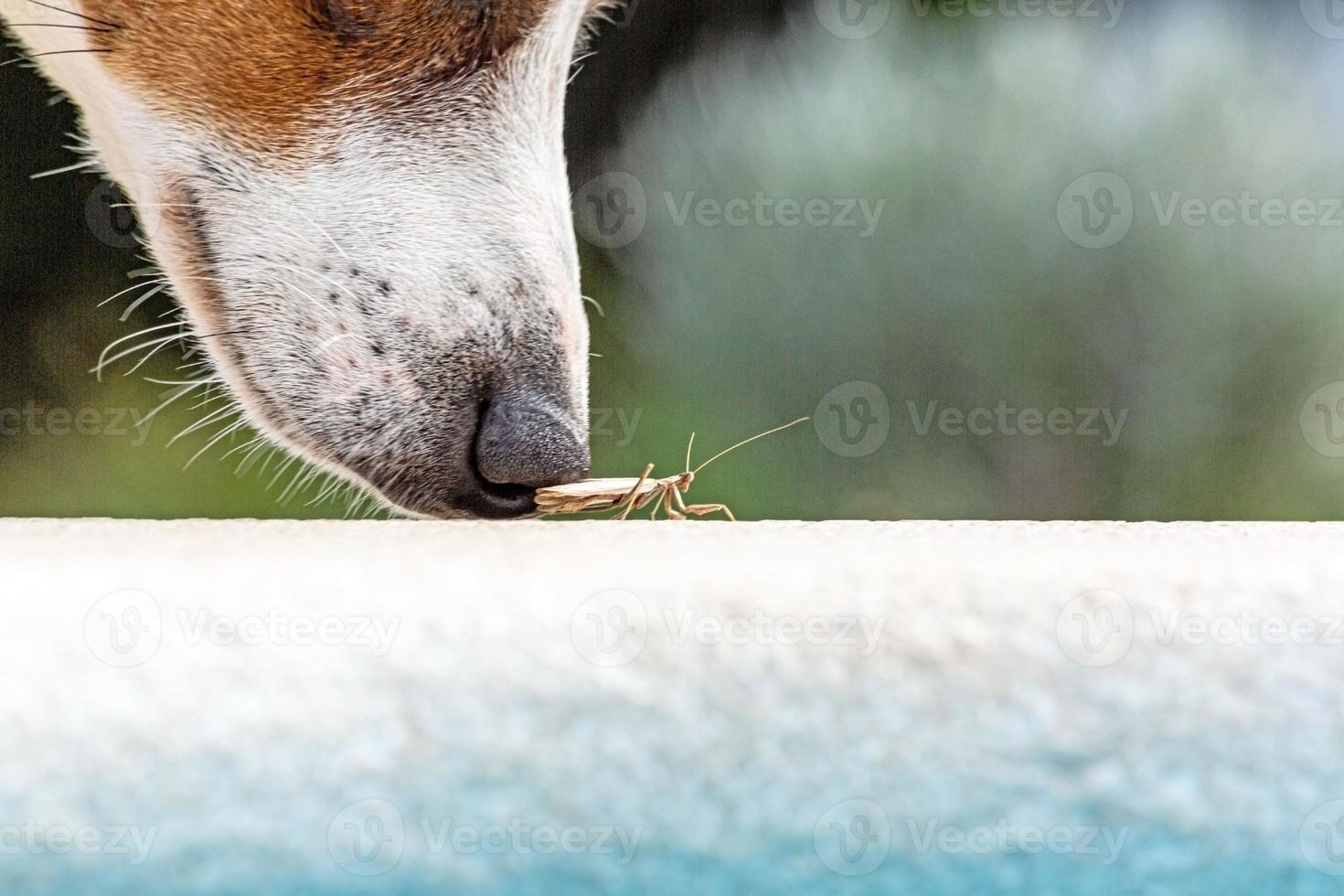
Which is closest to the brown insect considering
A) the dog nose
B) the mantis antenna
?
the dog nose

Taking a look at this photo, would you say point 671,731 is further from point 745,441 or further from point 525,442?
point 745,441

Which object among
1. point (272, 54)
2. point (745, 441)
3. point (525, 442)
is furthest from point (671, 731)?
point (745, 441)

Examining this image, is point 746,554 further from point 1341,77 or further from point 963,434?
point 1341,77

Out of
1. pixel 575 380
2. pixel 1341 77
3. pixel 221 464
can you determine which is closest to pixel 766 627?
pixel 575 380

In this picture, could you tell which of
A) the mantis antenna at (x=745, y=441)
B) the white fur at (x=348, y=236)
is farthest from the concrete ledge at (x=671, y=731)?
the mantis antenna at (x=745, y=441)

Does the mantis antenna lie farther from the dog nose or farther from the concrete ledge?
the concrete ledge

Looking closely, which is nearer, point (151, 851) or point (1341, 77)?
point (151, 851)
